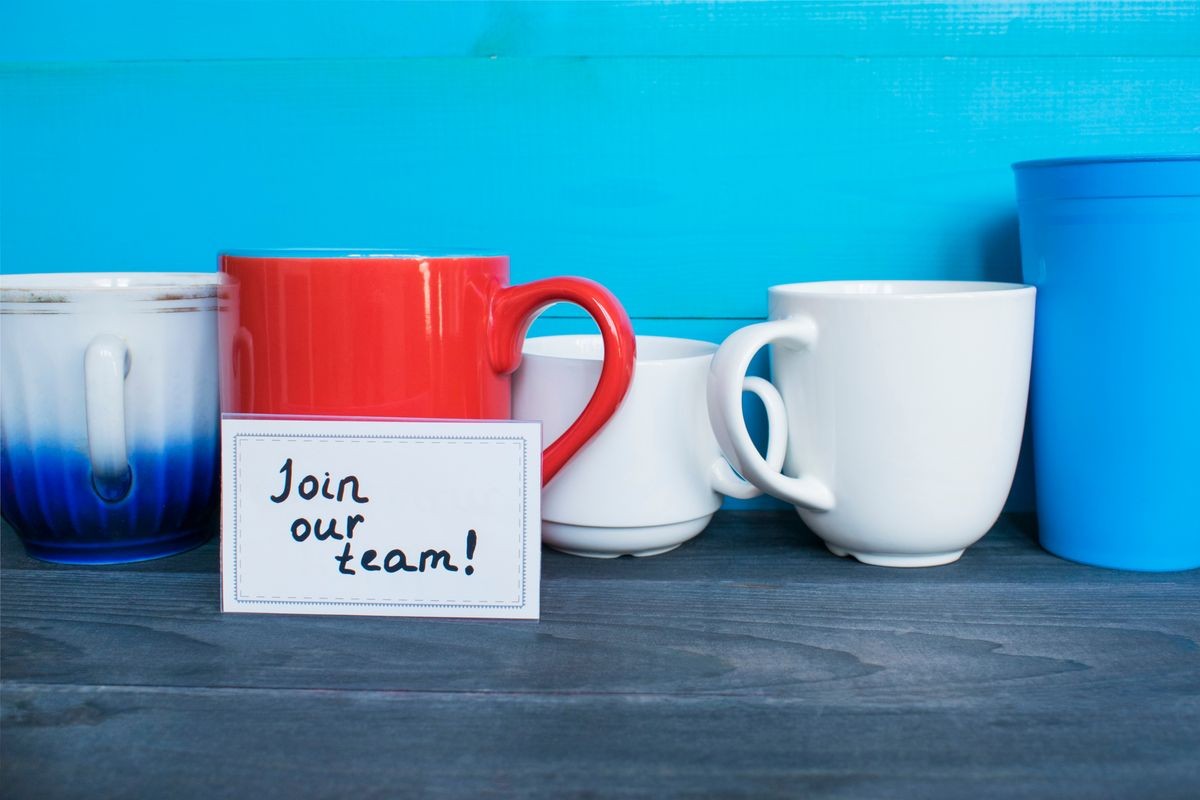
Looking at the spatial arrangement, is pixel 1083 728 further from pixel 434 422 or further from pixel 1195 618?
pixel 434 422

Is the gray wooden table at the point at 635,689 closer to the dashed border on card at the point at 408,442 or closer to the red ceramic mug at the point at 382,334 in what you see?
the dashed border on card at the point at 408,442

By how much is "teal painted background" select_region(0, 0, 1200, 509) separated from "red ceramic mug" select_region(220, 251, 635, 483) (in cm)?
18

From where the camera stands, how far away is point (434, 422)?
0.59m

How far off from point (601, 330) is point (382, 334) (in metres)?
0.13

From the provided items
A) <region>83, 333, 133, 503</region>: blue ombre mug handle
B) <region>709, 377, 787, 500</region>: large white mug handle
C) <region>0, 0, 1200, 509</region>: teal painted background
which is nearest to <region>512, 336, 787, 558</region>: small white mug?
<region>709, 377, 787, 500</region>: large white mug handle

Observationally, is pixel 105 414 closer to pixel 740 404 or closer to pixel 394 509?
pixel 394 509

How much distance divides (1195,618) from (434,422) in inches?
17.4

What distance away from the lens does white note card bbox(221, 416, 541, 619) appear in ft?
1.94

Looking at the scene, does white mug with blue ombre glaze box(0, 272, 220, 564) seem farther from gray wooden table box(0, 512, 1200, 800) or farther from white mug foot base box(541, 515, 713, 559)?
white mug foot base box(541, 515, 713, 559)

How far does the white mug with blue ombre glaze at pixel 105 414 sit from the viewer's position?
0.64 m

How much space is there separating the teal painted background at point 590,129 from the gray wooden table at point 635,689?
26 cm

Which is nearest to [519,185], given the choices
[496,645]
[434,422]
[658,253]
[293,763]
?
[658,253]

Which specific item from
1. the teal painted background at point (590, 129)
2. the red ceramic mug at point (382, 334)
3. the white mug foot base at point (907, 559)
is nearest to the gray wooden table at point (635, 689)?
the white mug foot base at point (907, 559)

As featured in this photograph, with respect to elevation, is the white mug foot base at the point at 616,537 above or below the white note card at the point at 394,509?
below
